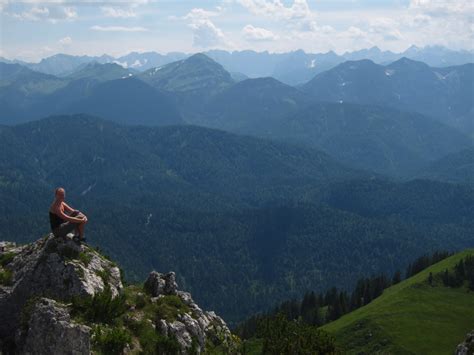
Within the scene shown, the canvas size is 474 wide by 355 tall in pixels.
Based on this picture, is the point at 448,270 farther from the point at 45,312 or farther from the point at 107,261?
the point at 45,312

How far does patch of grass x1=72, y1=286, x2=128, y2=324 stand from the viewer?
136 ft

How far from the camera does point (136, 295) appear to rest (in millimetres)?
50531

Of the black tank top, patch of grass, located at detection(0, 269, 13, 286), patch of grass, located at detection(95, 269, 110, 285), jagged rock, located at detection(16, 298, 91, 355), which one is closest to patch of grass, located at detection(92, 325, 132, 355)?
jagged rock, located at detection(16, 298, 91, 355)

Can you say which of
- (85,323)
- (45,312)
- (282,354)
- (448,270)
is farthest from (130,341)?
(448,270)

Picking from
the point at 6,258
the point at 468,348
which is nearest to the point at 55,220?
the point at 6,258

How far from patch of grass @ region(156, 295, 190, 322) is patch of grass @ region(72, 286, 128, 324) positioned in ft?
19.8

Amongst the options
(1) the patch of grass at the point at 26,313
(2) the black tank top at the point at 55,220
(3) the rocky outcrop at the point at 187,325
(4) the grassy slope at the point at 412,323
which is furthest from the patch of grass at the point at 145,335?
(4) the grassy slope at the point at 412,323

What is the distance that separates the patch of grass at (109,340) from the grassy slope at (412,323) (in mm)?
70069

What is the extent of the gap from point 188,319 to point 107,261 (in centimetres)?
991

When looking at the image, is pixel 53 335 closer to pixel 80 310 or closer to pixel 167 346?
pixel 80 310

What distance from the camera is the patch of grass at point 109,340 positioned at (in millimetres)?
39625

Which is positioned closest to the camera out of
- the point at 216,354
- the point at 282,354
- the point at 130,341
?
the point at 130,341

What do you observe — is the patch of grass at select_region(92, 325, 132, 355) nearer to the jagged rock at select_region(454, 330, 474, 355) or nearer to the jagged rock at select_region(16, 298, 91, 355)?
the jagged rock at select_region(16, 298, 91, 355)

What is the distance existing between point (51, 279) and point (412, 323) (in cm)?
8489
